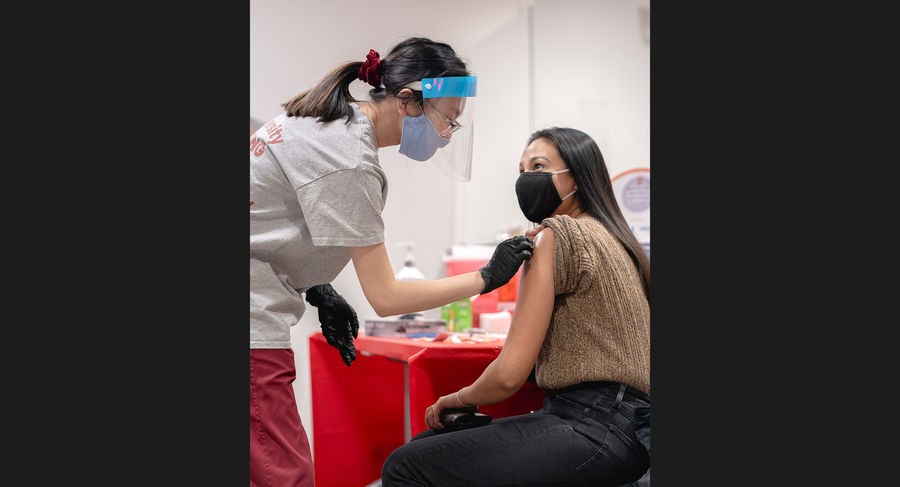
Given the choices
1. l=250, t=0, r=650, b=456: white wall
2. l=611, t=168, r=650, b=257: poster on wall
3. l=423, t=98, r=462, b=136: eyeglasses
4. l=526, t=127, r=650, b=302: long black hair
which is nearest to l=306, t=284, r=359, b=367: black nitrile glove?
l=250, t=0, r=650, b=456: white wall

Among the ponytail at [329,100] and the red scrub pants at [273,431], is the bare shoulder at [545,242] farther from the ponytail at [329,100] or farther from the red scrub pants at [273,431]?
the red scrub pants at [273,431]

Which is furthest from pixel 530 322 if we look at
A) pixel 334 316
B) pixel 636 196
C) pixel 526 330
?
pixel 636 196

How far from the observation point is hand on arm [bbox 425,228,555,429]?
148cm

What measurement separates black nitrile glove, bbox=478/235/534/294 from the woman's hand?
1.11 ft

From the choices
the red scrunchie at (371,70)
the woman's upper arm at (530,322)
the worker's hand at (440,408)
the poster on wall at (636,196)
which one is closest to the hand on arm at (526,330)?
the woman's upper arm at (530,322)

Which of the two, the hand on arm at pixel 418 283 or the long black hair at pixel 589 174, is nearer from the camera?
the hand on arm at pixel 418 283

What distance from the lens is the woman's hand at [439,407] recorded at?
1630 millimetres

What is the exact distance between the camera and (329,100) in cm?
142

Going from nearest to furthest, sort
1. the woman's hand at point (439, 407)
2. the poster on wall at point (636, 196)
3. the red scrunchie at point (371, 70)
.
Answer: the red scrunchie at point (371, 70), the woman's hand at point (439, 407), the poster on wall at point (636, 196)

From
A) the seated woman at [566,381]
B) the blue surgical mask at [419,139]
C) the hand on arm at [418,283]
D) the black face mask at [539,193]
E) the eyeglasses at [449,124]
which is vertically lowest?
the seated woman at [566,381]

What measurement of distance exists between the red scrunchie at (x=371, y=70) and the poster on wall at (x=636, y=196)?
8.34 ft

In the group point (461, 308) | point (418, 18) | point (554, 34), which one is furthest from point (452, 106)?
point (554, 34)

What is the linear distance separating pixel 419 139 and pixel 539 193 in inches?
15.8

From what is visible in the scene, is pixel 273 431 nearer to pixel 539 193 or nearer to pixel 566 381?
pixel 566 381
